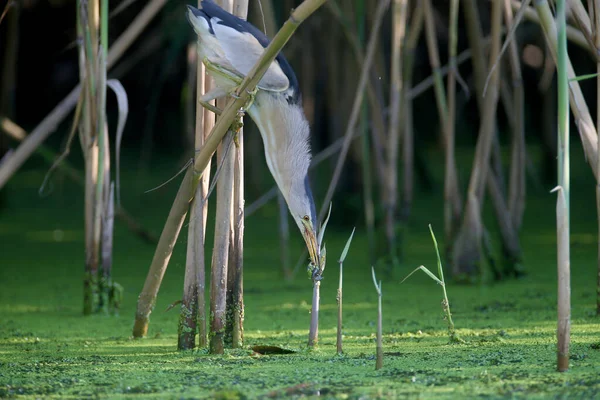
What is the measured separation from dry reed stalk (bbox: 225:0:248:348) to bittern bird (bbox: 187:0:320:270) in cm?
8

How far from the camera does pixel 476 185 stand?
3.61 meters

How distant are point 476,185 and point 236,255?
1485mm

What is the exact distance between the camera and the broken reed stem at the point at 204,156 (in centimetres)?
195

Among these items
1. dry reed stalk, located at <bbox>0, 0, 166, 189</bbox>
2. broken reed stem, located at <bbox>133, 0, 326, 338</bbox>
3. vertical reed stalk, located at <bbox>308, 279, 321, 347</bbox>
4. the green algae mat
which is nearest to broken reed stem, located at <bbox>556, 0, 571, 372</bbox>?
the green algae mat

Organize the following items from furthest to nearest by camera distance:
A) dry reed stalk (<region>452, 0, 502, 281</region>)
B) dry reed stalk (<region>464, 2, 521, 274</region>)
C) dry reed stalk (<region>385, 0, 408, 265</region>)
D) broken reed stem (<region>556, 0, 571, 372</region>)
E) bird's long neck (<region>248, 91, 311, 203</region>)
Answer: dry reed stalk (<region>464, 2, 521, 274</region>)
dry reed stalk (<region>385, 0, 408, 265</region>)
dry reed stalk (<region>452, 0, 502, 281</region>)
bird's long neck (<region>248, 91, 311, 203</region>)
broken reed stem (<region>556, 0, 571, 372</region>)

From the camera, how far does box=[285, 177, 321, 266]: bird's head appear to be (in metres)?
2.53

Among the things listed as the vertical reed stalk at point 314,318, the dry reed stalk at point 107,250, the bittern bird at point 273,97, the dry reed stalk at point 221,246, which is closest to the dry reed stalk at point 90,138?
the dry reed stalk at point 107,250

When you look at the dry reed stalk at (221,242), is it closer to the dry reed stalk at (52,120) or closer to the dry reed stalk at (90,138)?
the dry reed stalk at (90,138)

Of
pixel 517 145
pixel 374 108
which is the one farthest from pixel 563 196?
pixel 374 108

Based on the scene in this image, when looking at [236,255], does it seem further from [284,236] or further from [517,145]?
[517,145]

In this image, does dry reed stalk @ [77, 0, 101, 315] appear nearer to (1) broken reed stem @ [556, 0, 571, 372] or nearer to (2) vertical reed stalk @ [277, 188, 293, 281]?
(2) vertical reed stalk @ [277, 188, 293, 281]

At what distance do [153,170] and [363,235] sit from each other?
3622 mm

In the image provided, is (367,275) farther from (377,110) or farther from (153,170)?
(153,170)

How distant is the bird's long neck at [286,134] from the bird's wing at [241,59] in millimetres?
53
